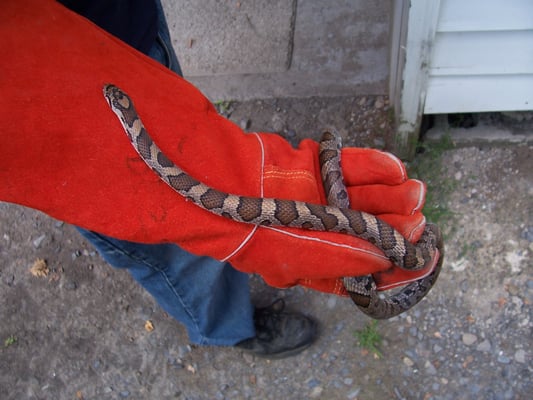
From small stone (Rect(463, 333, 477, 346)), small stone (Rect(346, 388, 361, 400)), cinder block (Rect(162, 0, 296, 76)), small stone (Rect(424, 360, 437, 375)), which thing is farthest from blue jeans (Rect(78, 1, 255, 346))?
cinder block (Rect(162, 0, 296, 76))

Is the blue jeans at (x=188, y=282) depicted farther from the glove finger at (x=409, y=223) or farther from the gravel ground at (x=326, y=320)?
the glove finger at (x=409, y=223)

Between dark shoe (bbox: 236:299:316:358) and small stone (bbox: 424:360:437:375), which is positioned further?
dark shoe (bbox: 236:299:316:358)

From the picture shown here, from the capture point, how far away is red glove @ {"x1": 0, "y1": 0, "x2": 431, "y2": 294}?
2086 millimetres

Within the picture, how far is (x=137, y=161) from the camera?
2271 millimetres

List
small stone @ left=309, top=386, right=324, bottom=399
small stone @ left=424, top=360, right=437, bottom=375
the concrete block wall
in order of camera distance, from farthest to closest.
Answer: the concrete block wall → small stone @ left=309, top=386, right=324, bottom=399 → small stone @ left=424, top=360, right=437, bottom=375

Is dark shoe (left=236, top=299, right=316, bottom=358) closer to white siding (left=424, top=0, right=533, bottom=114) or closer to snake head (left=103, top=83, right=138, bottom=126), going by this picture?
white siding (left=424, top=0, right=533, bottom=114)

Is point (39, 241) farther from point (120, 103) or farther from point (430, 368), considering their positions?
point (430, 368)

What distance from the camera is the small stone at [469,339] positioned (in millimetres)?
3693

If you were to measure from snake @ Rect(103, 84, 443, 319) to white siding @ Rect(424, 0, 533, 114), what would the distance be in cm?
101

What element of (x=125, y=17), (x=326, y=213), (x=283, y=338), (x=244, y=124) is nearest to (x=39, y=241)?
(x=244, y=124)

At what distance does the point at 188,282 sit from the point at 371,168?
1332mm

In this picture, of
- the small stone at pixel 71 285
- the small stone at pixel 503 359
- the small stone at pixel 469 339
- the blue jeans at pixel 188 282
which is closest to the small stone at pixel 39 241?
the small stone at pixel 71 285

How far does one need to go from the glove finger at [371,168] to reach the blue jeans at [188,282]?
1.00m

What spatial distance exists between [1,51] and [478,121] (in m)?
3.75
